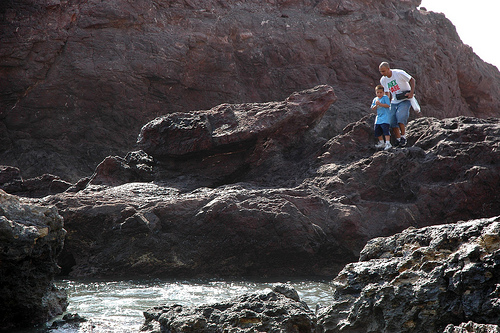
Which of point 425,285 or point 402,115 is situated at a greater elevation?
point 402,115

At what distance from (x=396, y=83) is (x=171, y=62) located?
29.3 feet

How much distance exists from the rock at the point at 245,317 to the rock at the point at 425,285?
0.36m

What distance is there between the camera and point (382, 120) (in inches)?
375

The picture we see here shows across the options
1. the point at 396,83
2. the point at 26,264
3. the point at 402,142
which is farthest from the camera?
the point at 396,83

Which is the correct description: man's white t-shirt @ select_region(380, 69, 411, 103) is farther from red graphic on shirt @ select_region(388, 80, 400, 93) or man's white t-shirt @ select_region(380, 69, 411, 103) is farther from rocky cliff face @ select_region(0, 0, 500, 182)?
rocky cliff face @ select_region(0, 0, 500, 182)

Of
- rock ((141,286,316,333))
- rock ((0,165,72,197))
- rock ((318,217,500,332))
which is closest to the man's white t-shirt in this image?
rock ((318,217,500,332))

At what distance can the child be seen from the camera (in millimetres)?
9492

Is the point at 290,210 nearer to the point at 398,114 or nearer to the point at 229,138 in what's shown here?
the point at 229,138

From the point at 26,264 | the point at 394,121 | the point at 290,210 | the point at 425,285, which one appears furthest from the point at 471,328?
the point at 394,121

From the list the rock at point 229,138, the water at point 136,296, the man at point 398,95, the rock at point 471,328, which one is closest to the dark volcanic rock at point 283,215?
the water at point 136,296

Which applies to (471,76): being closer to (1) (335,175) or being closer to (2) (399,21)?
(2) (399,21)

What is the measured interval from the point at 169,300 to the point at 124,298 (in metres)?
0.56

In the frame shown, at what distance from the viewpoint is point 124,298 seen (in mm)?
6332

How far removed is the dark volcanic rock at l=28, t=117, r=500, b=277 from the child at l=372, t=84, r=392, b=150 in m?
0.44
